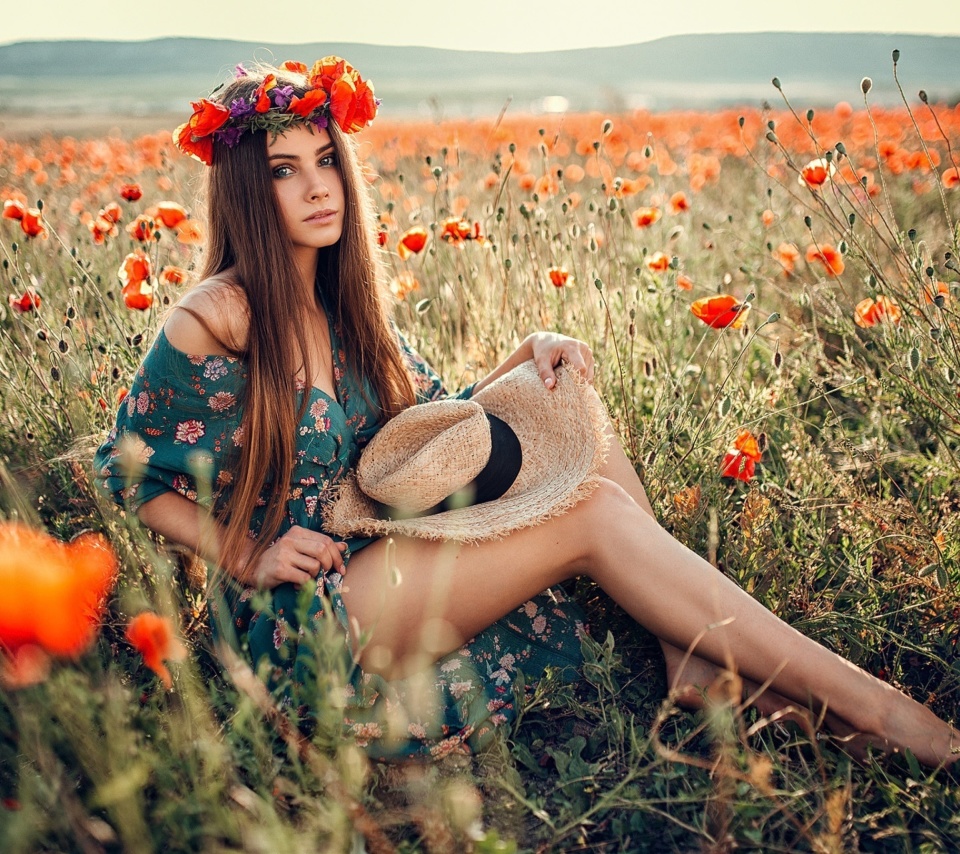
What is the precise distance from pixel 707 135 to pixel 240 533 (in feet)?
20.2

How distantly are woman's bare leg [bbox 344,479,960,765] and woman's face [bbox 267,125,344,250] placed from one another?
27.8 inches

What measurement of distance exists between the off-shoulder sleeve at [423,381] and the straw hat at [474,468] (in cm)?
23

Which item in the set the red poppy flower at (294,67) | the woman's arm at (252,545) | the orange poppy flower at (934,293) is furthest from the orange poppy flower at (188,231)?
the orange poppy flower at (934,293)

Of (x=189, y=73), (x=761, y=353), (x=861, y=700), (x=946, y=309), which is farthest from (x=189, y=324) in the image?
(x=189, y=73)

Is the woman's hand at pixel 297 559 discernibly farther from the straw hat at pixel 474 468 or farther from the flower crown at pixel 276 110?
the flower crown at pixel 276 110

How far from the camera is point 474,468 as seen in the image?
1842 mm

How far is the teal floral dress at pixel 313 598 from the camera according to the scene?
159 centimetres

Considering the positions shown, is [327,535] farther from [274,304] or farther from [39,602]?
[39,602]

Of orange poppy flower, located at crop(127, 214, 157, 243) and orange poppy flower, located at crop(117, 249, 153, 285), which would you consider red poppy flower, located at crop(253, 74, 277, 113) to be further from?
orange poppy flower, located at crop(127, 214, 157, 243)

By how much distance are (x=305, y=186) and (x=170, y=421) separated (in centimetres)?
58

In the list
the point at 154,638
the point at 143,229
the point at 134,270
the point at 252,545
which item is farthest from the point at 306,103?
the point at 154,638

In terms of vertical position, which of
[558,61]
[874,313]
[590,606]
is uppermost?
[558,61]

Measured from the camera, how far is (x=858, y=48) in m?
102

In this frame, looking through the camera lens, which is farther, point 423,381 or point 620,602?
point 423,381
